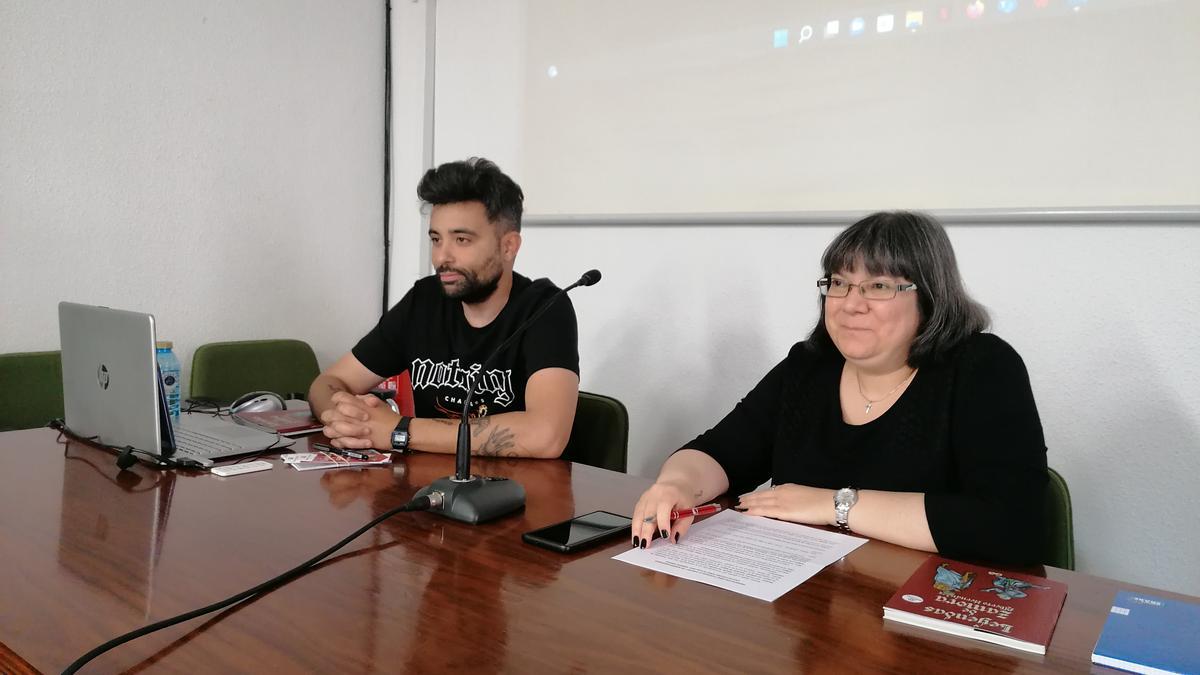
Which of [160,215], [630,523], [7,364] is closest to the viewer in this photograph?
[630,523]

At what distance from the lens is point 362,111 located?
3299mm

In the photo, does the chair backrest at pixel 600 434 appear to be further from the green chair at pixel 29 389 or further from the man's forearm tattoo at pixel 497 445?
the green chair at pixel 29 389

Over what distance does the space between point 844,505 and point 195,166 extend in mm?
2432

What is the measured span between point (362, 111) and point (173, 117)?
2.56 feet

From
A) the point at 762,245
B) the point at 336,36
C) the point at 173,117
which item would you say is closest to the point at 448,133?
the point at 336,36

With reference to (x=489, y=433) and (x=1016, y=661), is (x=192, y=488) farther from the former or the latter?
(x=1016, y=661)

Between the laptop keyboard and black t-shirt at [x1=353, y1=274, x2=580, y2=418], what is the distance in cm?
50

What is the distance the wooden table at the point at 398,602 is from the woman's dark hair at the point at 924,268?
0.44 meters

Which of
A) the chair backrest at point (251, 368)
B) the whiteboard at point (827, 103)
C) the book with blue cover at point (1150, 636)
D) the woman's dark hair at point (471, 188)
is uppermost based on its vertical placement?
the whiteboard at point (827, 103)

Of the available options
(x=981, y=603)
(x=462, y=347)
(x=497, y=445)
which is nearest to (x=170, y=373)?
(x=462, y=347)

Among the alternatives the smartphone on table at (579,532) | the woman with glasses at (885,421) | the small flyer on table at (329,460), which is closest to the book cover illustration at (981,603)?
the woman with glasses at (885,421)

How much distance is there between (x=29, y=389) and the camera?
2.29m

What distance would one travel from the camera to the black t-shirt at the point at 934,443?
116 centimetres

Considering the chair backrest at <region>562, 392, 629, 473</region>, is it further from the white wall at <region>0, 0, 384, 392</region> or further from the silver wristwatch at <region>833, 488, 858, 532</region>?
the white wall at <region>0, 0, 384, 392</region>
